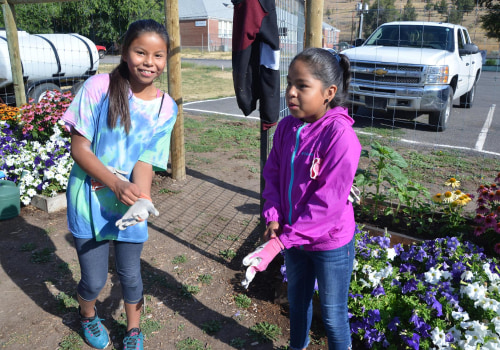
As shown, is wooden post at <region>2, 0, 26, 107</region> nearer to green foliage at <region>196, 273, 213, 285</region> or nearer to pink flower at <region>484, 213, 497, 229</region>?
green foliage at <region>196, 273, 213, 285</region>

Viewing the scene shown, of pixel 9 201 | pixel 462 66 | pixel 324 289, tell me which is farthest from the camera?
pixel 462 66

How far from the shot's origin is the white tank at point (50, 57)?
9.19m

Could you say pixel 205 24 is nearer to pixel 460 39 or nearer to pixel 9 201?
pixel 460 39

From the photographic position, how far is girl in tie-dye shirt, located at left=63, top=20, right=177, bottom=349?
2125 millimetres

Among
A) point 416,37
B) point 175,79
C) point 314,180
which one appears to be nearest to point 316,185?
point 314,180

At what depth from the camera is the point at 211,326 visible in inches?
A: 111

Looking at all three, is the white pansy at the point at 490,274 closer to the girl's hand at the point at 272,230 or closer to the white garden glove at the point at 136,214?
the girl's hand at the point at 272,230

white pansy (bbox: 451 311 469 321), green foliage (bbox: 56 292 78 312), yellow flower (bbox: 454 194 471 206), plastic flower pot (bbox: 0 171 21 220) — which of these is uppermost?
yellow flower (bbox: 454 194 471 206)

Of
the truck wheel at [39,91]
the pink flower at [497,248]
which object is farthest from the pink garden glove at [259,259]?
the truck wheel at [39,91]

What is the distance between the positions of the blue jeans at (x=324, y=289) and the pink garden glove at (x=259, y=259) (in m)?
0.28

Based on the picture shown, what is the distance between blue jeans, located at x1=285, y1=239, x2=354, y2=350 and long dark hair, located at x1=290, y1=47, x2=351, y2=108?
708 mm

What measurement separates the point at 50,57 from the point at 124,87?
9188 millimetres

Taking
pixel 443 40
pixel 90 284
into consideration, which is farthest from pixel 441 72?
pixel 90 284

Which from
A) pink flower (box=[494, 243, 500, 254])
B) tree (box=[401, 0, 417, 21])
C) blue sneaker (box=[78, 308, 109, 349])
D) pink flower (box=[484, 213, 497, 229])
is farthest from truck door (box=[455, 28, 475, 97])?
blue sneaker (box=[78, 308, 109, 349])
